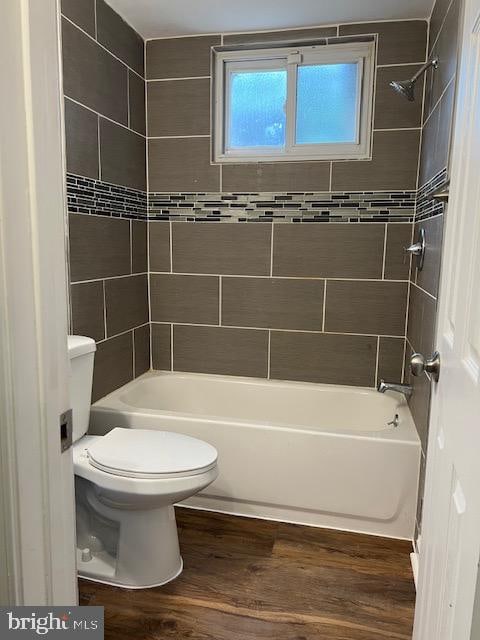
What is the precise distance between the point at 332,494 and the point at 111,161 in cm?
189

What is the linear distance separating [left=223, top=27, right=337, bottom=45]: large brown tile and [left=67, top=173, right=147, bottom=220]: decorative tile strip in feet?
3.14

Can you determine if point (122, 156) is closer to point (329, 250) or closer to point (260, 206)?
point (260, 206)

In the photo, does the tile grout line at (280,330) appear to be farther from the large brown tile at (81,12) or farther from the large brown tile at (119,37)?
the large brown tile at (81,12)

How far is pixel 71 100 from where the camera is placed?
81.6 inches

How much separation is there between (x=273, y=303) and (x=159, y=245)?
2.48 feet

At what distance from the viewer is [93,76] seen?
7.28 ft

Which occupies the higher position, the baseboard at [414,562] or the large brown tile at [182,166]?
the large brown tile at [182,166]

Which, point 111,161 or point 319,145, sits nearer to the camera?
point 111,161

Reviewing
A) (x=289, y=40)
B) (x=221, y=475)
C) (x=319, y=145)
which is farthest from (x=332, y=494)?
(x=289, y=40)

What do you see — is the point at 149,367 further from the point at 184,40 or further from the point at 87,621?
the point at 87,621

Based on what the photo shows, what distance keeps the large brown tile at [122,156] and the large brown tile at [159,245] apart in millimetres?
233

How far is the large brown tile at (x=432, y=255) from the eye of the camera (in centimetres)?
181

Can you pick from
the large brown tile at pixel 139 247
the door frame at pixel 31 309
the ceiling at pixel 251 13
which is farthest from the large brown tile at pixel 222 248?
the door frame at pixel 31 309

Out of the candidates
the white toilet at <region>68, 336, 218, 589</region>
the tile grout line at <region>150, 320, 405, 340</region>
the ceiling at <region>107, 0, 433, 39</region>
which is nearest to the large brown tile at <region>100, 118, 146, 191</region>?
the ceiling at <region>107, 0, 433, 39</region>
